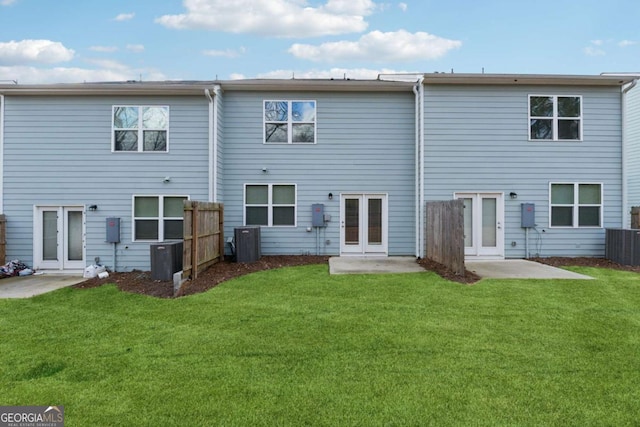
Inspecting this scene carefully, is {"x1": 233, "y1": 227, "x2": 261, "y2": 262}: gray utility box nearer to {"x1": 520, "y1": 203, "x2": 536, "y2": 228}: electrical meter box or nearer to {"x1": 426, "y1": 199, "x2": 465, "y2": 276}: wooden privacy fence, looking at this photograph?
{"x1": 426, "y1": 199, "x2": 465, "y2": 276}: wooden privacy fence

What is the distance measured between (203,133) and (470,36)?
33.3ft

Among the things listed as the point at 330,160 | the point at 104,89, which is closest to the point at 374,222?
the point at 330,160

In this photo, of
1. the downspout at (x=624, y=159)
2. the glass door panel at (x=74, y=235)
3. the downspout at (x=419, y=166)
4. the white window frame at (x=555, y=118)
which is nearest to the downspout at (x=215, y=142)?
the glass door panel at (x=74, y=235)

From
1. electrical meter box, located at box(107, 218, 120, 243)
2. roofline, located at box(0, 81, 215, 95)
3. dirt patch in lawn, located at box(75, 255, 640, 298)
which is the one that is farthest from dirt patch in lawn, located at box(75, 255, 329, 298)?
roofline, located at box(0, 81, 215, 95)

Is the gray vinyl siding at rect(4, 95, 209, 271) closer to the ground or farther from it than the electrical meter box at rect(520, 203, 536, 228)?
farther from it

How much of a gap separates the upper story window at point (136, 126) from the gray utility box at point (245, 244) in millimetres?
3233

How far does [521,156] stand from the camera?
10.5 m

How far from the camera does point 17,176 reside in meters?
10.2

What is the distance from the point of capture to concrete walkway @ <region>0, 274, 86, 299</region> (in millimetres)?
7413

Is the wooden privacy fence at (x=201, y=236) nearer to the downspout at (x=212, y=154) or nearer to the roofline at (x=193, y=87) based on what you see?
the downspout at (x=212, y=154)

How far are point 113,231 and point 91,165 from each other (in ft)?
6.46

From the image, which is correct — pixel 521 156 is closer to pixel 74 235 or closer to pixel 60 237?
pixel 74 235

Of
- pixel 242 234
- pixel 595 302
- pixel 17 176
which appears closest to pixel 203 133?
pixel 242 234

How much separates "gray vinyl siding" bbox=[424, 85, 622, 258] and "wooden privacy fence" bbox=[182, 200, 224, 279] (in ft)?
19.7
